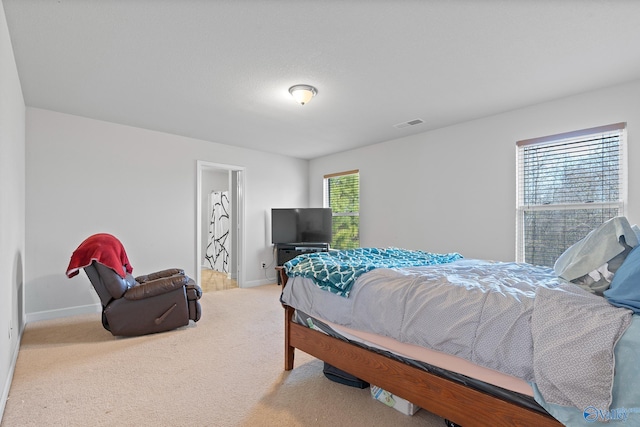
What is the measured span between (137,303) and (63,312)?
146 centimetres

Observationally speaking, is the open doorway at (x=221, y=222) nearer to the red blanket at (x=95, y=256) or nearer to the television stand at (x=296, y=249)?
the television stand at (x=296, y=249)

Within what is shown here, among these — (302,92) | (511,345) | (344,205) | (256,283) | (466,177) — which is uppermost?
(302,92)

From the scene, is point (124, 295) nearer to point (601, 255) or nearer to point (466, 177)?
point (601, 255)

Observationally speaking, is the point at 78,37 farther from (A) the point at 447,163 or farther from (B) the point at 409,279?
(A) the point at 447,163

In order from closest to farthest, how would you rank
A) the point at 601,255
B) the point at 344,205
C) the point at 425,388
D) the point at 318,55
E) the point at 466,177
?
Result: the point at 601,255, the point at 425,388, the point at 318,55, the point at 466,177, the point at 344,205

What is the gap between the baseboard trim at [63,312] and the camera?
11.7 feet

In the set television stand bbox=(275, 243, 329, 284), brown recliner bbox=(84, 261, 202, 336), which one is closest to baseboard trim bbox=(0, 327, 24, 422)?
brown recliner bbox=(84, 261, 202, 336)

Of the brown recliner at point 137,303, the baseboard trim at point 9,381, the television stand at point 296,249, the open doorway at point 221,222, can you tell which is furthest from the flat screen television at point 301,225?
the baseboard trim at point 9,381

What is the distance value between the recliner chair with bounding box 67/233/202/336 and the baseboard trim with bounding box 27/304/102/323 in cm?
99

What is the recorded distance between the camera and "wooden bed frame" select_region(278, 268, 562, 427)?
4.20 ft

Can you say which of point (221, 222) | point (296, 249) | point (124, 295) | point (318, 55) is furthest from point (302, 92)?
point (221, 222)

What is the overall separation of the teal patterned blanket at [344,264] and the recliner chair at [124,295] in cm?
156

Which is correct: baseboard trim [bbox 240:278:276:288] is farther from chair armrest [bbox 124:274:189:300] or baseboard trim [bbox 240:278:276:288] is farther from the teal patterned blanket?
the teal patterned blanket

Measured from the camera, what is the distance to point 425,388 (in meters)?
1.56
